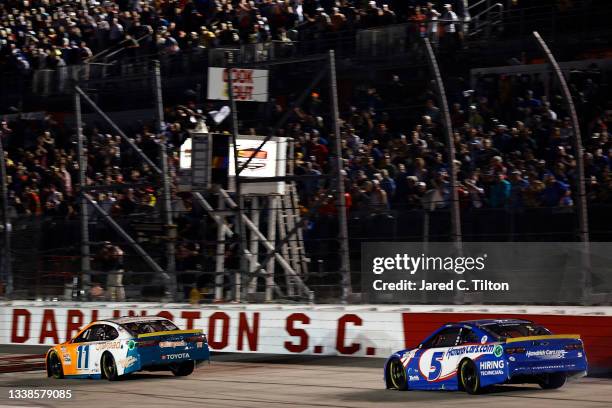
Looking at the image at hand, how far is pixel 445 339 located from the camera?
47.0 ft

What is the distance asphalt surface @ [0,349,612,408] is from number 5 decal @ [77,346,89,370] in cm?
29

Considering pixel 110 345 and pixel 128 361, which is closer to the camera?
pixel 128 361

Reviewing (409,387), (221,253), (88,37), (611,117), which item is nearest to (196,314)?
(221,253)

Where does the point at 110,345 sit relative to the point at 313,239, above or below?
below

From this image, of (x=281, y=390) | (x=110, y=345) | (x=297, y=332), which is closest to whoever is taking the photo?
(x=281, y=390)

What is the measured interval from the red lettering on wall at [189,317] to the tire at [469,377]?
682cm

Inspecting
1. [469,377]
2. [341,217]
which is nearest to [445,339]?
[469,377]

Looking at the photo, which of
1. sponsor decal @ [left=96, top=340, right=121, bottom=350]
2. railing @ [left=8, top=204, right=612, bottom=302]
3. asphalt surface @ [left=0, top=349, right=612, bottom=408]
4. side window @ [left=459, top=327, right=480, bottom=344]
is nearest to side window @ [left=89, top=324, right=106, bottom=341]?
sponsor decal @ [left=96, top=340, right=121, bottom=350]

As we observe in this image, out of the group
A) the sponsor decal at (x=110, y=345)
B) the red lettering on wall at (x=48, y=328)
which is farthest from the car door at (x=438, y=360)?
the red lettering on wall at (x=48, y=328)

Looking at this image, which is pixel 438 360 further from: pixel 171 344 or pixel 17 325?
pixel 17 325

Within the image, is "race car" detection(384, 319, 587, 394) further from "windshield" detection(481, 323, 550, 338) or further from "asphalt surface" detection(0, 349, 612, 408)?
"asphalt surface" detection(0, 349, 612, 408)

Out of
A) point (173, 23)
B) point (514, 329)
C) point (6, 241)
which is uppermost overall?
point (173, 23)

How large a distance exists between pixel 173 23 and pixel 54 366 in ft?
45.8

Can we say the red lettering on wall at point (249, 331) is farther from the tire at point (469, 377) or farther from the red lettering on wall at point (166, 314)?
the tire at point (469, 377)
